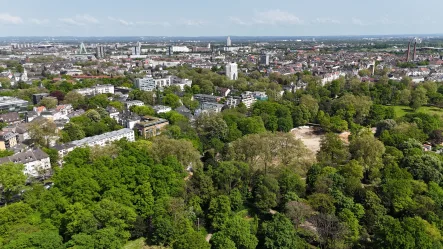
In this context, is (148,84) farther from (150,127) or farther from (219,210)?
(219,210)

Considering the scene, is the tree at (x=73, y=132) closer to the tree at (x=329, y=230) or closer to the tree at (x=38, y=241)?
the tree at (x=38, y=241)


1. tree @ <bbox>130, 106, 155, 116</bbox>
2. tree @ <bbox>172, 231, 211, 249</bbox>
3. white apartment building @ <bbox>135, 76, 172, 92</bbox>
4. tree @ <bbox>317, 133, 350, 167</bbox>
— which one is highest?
white apartment building @ <bbox>135, 76, 172, 92</bbox>

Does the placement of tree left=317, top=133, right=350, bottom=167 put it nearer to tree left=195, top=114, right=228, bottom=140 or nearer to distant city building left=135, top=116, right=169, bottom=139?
tree left=195, top=114, right=228, bottom=140

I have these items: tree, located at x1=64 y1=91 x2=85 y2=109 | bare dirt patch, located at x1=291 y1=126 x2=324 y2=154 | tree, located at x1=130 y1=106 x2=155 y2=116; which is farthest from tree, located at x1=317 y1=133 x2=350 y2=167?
tree, located at x1=64 y1=91 x2=85 y2=109

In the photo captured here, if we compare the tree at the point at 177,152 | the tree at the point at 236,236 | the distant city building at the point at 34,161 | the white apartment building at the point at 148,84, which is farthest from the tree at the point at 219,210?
the white apartment building at the point at 148,84

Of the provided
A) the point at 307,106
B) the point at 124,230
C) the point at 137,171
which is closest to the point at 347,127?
the point at 307,106

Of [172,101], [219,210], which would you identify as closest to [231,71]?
[172,101]
